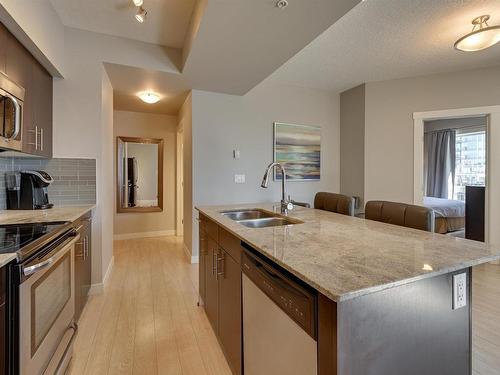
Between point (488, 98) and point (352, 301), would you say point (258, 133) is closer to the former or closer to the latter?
point (488, 98)

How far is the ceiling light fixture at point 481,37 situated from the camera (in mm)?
2238

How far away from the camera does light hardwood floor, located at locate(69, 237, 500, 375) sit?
1.63 m

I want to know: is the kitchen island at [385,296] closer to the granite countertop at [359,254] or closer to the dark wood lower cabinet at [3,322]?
→ the granite countertop at [359,254]

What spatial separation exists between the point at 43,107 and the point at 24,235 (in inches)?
58.5

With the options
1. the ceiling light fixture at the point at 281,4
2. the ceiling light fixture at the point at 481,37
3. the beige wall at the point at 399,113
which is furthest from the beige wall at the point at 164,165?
the ceiling light fixture at the point at 481,37

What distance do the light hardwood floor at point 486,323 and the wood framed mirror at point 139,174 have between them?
4.73 metres

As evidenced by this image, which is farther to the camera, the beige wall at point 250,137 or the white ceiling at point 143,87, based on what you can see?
the beige wall at point 250,137

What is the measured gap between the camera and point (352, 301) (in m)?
0.72

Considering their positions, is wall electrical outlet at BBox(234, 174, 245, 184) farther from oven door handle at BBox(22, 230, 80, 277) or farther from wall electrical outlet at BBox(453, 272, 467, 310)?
wall electrical outlet at BBox(453, 272, 467, 310)

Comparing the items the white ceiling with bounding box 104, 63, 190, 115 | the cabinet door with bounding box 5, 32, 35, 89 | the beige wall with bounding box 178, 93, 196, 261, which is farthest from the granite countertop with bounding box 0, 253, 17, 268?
the beige wall with bounding box 178, 93, 196, 261

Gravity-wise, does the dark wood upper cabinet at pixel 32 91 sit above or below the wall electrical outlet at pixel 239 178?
above

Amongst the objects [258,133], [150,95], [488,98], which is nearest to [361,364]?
[258,133]

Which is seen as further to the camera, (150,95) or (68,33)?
(150,95)

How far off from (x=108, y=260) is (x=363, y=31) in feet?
12.5
